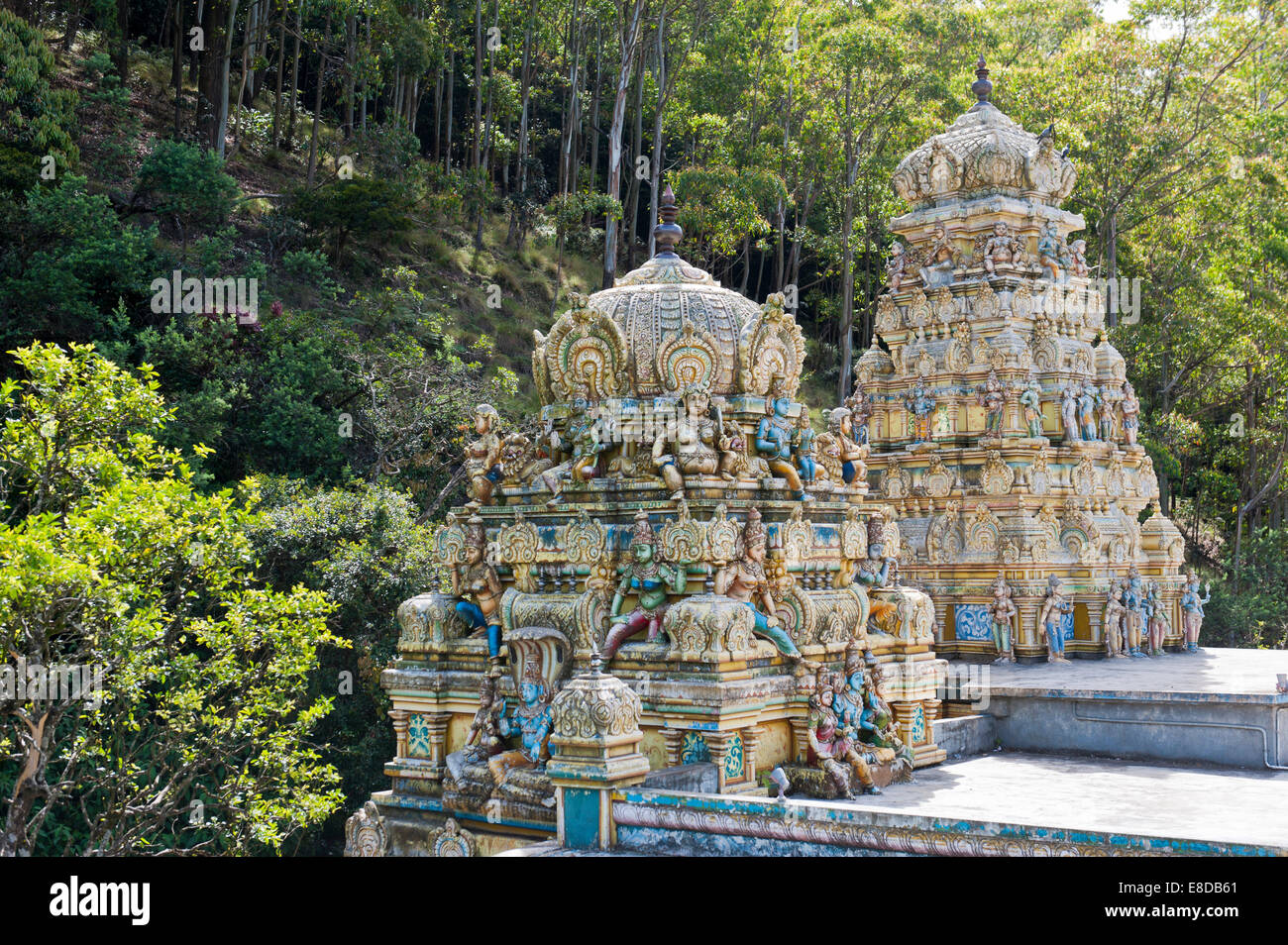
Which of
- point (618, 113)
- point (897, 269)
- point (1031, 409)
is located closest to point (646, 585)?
point (1031, 409)

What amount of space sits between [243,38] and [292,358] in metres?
17.3

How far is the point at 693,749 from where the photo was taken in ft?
33.4

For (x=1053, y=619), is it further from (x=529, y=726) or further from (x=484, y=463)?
(x=529, y=726)

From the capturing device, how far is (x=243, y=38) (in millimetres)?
36500

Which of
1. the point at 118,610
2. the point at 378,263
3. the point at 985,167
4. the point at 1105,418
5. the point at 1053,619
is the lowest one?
the point at 1053,619

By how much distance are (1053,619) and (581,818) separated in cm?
1328

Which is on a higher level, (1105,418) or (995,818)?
(1105,418)

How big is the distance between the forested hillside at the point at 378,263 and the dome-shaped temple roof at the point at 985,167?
8.86m

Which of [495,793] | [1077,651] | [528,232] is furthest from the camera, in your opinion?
[528,232]

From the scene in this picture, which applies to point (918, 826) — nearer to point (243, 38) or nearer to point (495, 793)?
point (495, 793)

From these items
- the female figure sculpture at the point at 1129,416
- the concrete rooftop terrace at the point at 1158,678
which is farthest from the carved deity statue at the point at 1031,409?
the concrete rooftop terrace at the point at 1158,678
